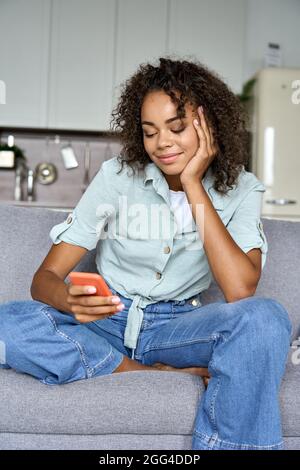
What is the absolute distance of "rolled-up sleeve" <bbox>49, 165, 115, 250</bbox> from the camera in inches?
67.2

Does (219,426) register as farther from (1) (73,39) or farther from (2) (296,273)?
(1) (73,39)

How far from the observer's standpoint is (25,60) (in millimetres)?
4629

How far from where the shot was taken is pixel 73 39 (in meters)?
4.65

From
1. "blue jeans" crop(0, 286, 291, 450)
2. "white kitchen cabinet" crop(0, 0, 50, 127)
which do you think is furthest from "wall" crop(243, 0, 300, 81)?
"blue jeans" crop(0, 286, 291, 450)

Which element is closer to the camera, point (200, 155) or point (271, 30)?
point (200, 155)

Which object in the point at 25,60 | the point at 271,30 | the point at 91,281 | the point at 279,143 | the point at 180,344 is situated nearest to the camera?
the point at 91,281

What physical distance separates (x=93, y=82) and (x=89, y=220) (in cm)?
315

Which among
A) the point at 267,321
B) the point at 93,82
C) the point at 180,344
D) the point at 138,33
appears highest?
the point at 138,33

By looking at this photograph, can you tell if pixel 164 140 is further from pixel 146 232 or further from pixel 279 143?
pixel 279 143

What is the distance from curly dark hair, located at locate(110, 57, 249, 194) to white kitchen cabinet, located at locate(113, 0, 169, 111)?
2989mm

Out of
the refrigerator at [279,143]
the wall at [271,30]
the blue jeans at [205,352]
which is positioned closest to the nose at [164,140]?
the blue jeans at [205,352]

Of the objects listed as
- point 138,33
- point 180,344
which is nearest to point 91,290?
point 180,344

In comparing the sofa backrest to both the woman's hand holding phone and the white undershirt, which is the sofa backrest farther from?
the woman's hand holding phone

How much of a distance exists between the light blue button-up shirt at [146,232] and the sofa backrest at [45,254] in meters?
0.31
